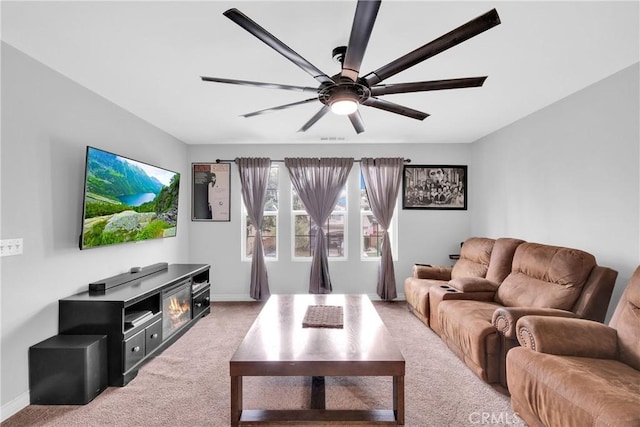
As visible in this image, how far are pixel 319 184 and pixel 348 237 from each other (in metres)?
0.92

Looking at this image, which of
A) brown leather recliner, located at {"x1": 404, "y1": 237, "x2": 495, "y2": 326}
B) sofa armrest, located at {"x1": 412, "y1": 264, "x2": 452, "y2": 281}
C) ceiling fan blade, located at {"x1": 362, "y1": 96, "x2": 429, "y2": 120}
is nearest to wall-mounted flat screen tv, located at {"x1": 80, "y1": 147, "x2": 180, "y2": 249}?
ceiling fan blade, located at {"x1": 362, "y1": 96, "x2": 429, "y2": 120}

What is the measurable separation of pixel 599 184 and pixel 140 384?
4.05m

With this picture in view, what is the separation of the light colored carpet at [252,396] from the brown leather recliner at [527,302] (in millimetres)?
211

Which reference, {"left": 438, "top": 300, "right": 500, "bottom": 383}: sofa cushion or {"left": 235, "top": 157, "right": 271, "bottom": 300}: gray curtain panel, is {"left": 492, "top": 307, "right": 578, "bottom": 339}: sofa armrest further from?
{"left": 235, "top": 157, "right": 271, "bottom": 300}: gray curtain panel

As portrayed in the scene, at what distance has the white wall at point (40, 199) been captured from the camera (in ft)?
6.61

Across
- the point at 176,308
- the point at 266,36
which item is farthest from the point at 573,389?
the point at 176,308

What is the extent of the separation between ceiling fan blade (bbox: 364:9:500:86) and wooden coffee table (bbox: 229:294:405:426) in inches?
62.1

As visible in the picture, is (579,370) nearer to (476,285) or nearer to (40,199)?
(476,285)

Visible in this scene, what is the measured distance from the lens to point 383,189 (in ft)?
15.0

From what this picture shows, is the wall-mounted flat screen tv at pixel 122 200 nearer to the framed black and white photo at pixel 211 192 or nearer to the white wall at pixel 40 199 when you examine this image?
the white wall at pixel 40 199

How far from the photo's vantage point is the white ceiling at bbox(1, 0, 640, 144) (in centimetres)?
169

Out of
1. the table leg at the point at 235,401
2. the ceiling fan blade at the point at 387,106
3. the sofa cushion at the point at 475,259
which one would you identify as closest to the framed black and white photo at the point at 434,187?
the sofa cushion at the point at 475,259

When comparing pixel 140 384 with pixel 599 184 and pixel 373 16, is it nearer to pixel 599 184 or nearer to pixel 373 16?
pixel 373 16

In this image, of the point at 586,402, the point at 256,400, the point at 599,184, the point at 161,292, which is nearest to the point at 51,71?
the point at 161,292
